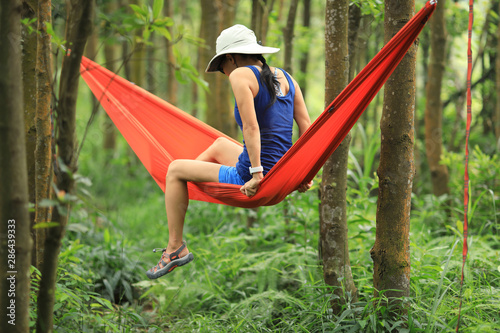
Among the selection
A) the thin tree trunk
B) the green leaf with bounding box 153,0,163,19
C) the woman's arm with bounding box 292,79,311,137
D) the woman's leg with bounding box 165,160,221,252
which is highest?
the thin tree trunk

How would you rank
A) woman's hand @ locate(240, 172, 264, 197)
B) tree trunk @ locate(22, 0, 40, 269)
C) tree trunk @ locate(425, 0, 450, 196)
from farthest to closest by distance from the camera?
tree trunk @ locate(425, 0, 450, 196), tree trunk @ locate(22, 0, 40, 269), woman's hand @ locate(240, 172, 264, 197)

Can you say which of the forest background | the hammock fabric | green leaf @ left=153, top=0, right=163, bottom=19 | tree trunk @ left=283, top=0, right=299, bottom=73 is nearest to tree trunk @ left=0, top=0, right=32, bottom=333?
the forest background

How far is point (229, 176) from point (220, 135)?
0.42 m

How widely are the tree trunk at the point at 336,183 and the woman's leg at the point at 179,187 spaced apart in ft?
1.89

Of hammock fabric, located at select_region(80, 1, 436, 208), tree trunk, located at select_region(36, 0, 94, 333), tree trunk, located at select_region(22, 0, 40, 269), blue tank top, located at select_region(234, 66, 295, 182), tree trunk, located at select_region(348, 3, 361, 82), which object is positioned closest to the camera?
tree trunk, located at select_region(36, 0, 94, 333)

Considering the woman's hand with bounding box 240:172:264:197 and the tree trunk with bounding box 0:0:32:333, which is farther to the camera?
the woman's hand with bounding box 240:172:264:197

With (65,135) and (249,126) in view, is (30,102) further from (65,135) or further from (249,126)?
(249,126)

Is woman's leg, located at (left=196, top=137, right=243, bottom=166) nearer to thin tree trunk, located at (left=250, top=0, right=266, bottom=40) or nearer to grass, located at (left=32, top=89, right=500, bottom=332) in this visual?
grass, located at (left=32, top=89, right=500, bottom=332)

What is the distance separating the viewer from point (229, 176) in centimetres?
211

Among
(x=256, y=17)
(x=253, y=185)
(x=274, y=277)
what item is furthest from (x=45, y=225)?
(x=256, y=17)

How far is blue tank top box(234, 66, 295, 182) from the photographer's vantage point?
206cm

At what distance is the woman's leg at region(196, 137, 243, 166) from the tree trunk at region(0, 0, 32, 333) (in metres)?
1.16

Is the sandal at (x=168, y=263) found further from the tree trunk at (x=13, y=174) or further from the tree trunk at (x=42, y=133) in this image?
the tree trunk at (x=13, y=174)

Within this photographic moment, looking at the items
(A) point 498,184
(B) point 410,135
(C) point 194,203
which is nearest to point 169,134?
(B) point 410,135
